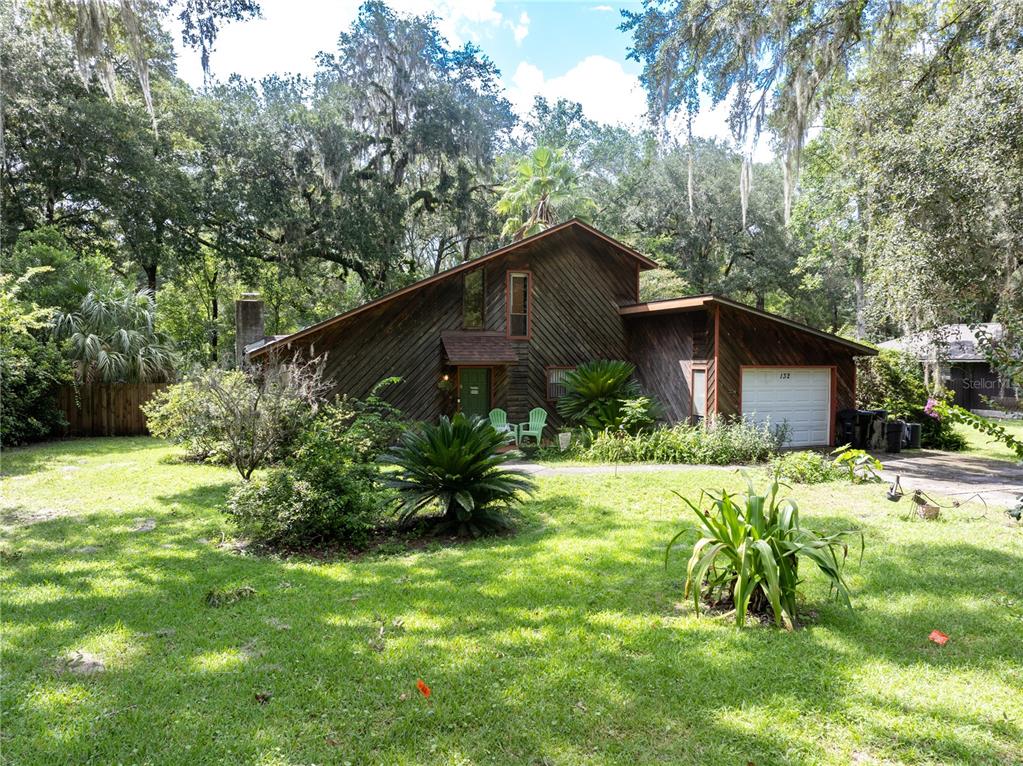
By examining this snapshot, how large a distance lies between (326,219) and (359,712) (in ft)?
65.3

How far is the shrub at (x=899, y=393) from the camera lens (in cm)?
1360

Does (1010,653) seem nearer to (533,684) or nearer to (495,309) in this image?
(533,684)

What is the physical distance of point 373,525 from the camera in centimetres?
619

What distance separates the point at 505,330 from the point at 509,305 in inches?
23.3

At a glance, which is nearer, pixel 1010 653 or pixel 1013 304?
pixel 1010 653

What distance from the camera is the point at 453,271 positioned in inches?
512

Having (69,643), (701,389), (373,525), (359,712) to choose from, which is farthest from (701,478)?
(69,643)

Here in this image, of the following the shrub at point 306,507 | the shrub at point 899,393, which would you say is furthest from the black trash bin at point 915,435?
the shrub at point 306,507

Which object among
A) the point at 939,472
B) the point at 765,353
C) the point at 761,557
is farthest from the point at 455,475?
the point at 765,353

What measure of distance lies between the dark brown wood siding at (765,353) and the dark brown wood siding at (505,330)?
9.70 feet

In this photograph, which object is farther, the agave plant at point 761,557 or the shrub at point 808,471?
the shrub at point 808,471

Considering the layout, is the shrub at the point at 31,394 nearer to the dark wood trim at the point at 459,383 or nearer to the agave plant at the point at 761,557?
the dark wood trim at the point at 459,383

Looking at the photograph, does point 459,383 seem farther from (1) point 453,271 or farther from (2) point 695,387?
(2) point 695,387

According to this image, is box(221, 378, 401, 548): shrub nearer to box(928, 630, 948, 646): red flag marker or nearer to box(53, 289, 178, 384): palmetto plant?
box(928, 630, 948, 646): red flag marker
